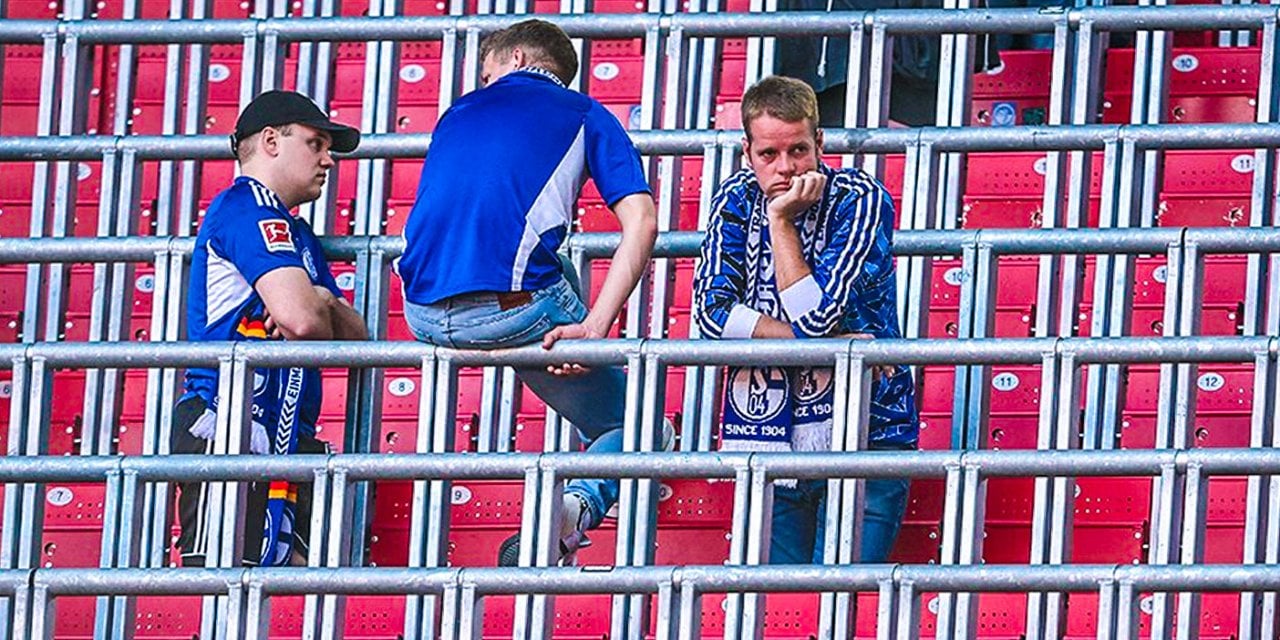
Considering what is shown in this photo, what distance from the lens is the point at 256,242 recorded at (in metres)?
7.12

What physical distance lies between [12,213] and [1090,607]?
3.58 m

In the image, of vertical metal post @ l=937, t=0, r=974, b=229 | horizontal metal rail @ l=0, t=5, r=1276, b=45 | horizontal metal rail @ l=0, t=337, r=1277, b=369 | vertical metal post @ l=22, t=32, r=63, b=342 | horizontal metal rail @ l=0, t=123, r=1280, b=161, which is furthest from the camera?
vertical metal post @ l=22, t=32, r=63, b=342

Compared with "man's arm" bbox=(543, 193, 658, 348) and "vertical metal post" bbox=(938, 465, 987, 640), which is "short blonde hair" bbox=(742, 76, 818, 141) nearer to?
"man's arm" bbox=(543, 193, 658, 348)

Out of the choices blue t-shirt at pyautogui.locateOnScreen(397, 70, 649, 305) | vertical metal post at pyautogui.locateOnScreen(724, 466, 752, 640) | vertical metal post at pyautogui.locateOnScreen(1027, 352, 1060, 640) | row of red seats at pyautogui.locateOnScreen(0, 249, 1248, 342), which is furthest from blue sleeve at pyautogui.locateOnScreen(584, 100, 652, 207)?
row of red seats at pyautogui.locateOnScreen(0, 249, 1248, 342)

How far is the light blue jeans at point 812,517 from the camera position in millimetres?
6969

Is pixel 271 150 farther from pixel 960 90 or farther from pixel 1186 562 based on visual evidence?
pixel 1186 562

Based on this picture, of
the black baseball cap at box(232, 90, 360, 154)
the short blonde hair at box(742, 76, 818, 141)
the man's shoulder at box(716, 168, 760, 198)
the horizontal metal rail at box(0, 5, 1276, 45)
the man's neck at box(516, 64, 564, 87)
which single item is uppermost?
the horizontal metal rail at box(0, 5, 1276, 45)

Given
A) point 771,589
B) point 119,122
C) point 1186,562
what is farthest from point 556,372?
point 119,122

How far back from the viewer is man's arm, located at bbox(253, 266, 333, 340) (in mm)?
7020

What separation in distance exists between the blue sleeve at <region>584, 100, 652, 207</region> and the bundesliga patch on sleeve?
2.18 feet

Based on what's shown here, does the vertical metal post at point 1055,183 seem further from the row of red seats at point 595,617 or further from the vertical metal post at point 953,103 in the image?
the row of red seats at point 595,617

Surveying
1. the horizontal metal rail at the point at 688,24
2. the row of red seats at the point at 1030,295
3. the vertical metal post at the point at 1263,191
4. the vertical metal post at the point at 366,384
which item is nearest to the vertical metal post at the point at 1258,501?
the vertical metal post at the point at 1263,191

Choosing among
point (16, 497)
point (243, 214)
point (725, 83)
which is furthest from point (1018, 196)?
point (16, 497)

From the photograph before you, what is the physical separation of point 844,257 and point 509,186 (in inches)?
28.9
